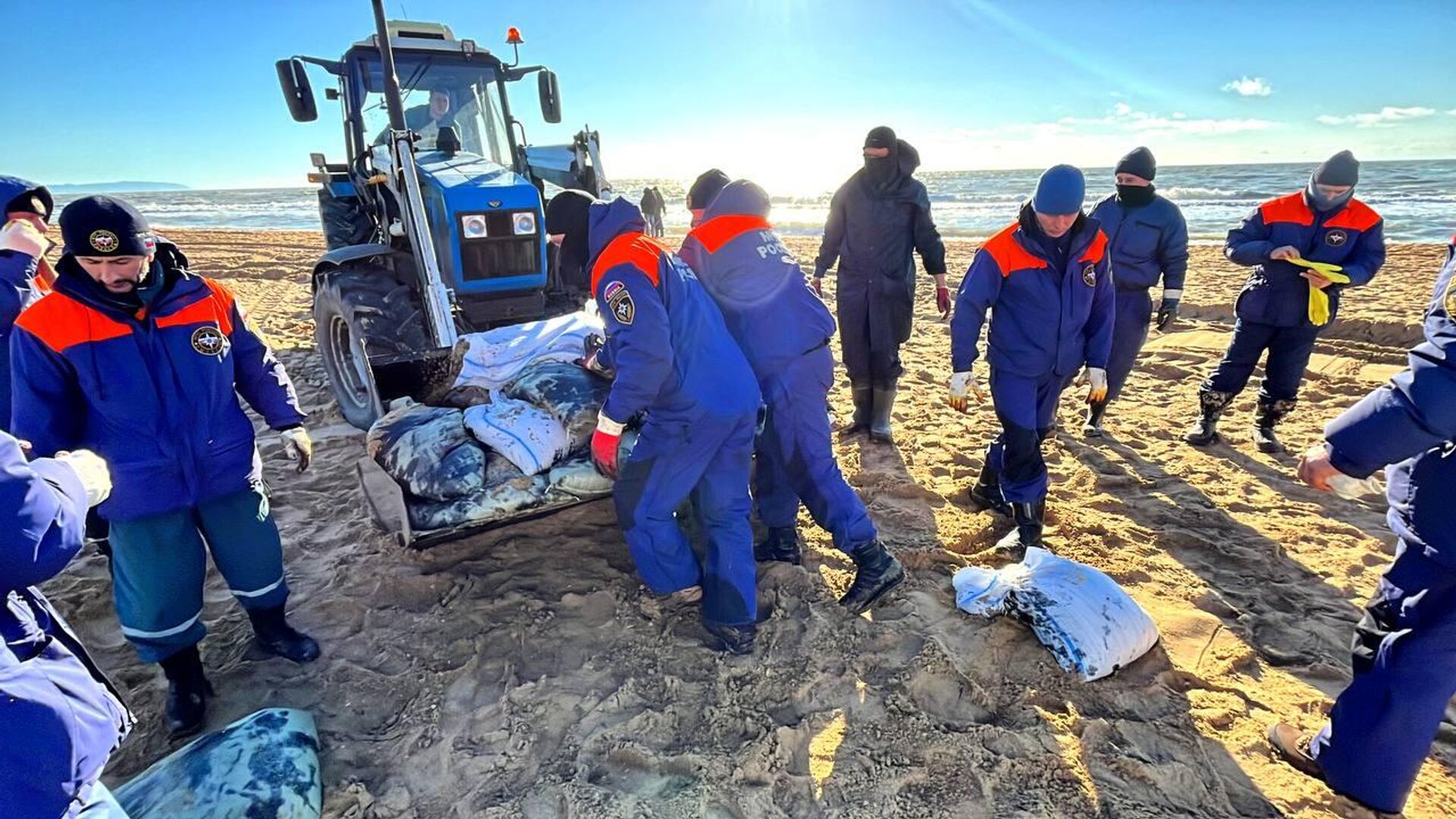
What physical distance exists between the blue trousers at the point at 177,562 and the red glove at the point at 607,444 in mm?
1296

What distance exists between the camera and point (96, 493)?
5.24 feet

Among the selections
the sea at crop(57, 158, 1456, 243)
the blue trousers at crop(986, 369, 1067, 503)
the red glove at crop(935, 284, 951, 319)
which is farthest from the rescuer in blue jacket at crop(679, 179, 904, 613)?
the sea at crop(57, 158, 1456, 243)

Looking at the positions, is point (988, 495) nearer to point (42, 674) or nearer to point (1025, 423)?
point (1025, 423)

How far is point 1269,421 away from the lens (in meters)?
4.68

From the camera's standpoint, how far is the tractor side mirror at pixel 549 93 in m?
5.72

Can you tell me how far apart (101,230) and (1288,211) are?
5838 mm

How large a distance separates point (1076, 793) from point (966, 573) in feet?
3.48

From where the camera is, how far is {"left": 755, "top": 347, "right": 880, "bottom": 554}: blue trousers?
10.0 ft

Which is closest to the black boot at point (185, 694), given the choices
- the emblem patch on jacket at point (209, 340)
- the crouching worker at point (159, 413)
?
the crouching worker at point (159, 413)

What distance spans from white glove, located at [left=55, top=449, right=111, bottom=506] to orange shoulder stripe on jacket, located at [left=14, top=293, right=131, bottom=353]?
0.81m

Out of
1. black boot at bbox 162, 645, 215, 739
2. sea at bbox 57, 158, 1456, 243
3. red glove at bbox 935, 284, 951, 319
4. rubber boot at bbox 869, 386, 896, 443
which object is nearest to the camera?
black boot at bbox 162, 645, 215, 739

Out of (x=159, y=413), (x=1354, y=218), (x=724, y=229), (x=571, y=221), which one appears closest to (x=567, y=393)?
(x=571, y=221)

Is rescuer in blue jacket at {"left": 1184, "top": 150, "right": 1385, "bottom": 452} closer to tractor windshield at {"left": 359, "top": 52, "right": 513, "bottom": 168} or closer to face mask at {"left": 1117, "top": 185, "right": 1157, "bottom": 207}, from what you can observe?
face mask at {"left": 1117, "top": 185, "right": 1157, "bottom": 207}

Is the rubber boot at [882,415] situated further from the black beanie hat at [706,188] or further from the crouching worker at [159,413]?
the crouching worker at [159,413]
